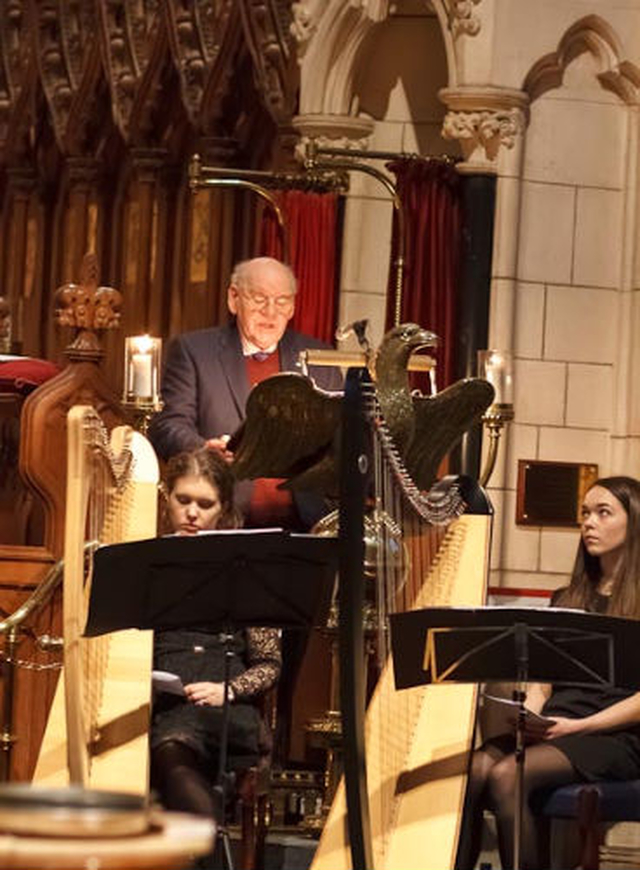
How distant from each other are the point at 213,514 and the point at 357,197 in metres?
4.24

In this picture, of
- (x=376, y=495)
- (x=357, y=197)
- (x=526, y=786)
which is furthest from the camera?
(x=357, y=197)

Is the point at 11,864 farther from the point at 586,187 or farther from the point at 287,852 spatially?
the point at 586,187

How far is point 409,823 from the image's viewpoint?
5.80 metres

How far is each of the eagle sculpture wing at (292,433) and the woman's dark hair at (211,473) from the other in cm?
13

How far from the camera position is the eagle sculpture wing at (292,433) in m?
6.28

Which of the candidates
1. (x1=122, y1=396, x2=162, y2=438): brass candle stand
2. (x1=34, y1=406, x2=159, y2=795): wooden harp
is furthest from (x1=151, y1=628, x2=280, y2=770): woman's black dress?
(x1=122, y1=396, x2=162, y2=438): brass candle stand

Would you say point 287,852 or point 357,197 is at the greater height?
point 357,197

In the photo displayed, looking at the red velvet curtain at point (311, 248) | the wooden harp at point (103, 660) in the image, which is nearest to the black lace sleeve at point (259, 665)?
the wooden harp at point (103, 660)

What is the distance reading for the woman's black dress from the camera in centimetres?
638

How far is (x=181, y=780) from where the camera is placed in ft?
20.4

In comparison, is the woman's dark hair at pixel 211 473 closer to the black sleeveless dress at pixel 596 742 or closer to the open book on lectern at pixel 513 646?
the open book on lectern at pixel 513 646

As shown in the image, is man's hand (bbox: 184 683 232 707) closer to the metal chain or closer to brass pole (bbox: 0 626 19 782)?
the metal chain

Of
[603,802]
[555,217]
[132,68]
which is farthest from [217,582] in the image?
[132,68]

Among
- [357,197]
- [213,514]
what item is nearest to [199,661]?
[213,514]
